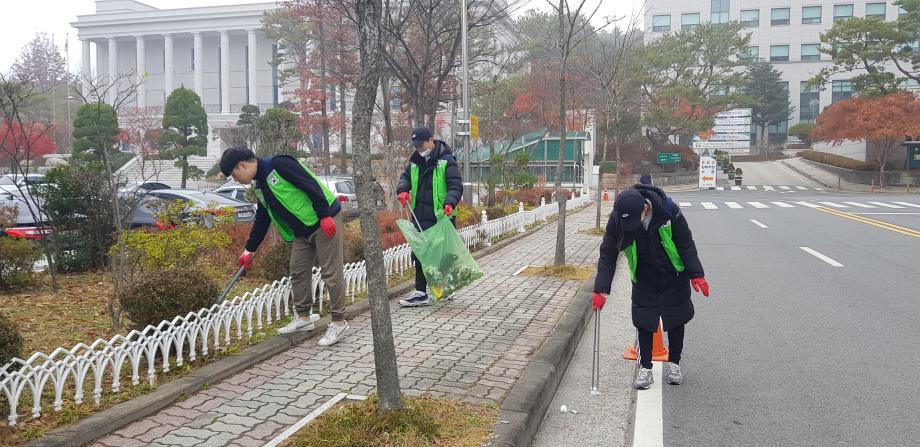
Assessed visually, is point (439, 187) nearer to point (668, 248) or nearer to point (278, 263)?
point (278, 263)

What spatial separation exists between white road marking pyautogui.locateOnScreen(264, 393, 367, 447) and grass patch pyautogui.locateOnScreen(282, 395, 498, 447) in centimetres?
6

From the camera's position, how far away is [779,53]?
6831 cm

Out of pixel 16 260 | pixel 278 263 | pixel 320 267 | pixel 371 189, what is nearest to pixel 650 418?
pixel 371 189

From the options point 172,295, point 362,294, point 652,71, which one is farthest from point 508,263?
point 652,71

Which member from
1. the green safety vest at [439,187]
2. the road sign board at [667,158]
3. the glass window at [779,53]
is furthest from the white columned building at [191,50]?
the green safety vest at [439,187]

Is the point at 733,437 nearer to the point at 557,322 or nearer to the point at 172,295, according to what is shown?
the point at 557,322

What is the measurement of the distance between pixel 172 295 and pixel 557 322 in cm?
328

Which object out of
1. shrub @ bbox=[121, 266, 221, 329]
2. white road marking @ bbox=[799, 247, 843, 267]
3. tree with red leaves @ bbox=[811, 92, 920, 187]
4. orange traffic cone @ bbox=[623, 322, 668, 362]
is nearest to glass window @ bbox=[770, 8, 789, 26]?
tree with red leaves @ bbox=[811, 92, 920, 187]

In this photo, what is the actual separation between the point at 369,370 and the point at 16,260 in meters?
4.63

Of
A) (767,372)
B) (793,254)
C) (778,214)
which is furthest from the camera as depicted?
(778,214)

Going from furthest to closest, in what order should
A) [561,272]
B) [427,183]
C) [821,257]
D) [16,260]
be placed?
[821,257] < [561,272] < [16,260] < [427,183]

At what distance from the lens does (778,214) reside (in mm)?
21078

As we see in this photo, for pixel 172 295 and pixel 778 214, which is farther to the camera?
pixel 778 214

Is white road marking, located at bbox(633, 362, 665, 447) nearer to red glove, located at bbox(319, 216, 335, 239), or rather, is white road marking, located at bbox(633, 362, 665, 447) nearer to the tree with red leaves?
red glove, located at bbox(319, 216, 335, 239)
